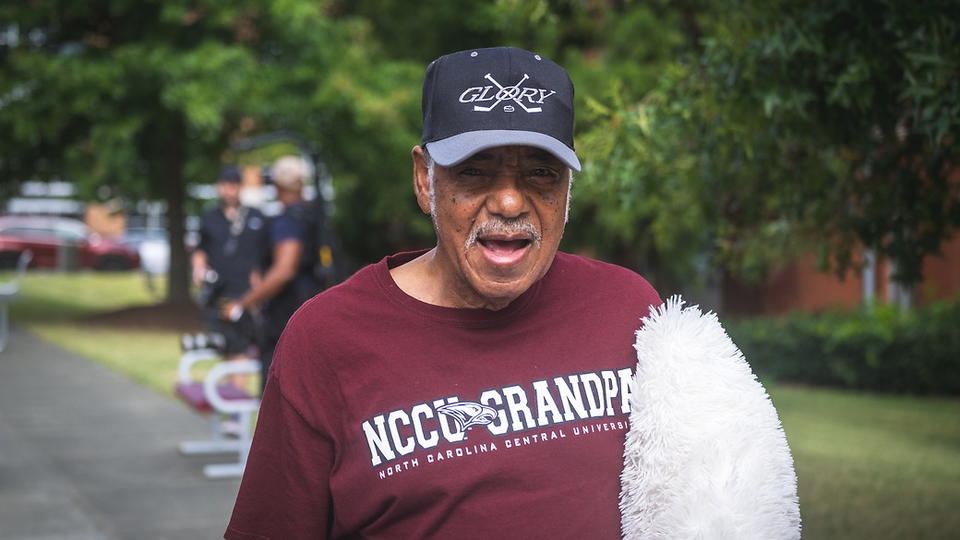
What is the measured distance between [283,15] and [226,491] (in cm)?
1131

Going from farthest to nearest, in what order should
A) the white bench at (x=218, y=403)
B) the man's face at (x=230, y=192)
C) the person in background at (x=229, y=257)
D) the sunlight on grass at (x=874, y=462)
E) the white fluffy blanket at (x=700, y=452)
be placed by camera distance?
1. the man's face at (x=230, y=192)
2. the person in background at (x=229, y=257)
3. the white bench at (x=218, y=403)
4. the sunlight on grass at (x=874, y=462)
5. the white fluffy blanket at (x=700, y=452)

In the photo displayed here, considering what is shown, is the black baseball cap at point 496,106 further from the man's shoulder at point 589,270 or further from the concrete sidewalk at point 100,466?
the concrete sidewalk at point 100,466

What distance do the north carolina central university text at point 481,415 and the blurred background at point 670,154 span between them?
44cm

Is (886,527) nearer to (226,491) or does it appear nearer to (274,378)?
(226,491)

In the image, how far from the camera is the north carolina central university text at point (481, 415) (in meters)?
1.92

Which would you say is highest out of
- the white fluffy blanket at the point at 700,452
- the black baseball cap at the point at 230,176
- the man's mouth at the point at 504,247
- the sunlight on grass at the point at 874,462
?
the black baseball cap at the point at 230,176

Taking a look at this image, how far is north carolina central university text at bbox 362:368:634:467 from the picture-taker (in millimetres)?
1925

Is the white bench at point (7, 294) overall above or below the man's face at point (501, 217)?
below

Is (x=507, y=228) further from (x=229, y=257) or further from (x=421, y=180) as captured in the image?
(x=229, y=257)

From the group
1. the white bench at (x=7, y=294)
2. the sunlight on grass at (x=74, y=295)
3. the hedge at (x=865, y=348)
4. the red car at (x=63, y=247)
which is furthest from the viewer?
the red car at (x=63, y=247)

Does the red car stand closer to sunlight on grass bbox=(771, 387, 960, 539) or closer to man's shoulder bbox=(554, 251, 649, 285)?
→ sunlight on grass bbox=(771, 387, 960, 539)

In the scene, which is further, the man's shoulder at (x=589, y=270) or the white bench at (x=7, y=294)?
the white bench at (x=7, y=294)

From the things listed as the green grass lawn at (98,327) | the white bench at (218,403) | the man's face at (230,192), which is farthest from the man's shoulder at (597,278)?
the green grass lawn at (98,327)

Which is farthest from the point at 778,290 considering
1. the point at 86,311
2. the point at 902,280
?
the point at 902,280
